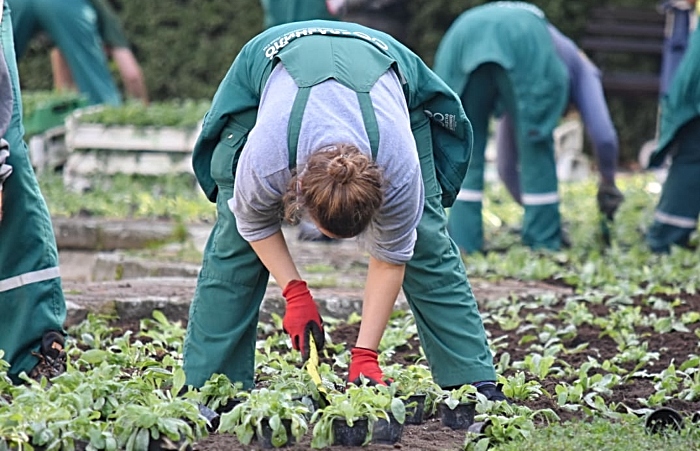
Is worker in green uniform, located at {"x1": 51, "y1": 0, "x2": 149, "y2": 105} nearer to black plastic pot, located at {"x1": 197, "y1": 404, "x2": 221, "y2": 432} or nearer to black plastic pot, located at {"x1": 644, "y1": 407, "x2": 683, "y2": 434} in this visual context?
black plastic pot, located at {"x1": 197, "y1": 404, "x2": 221, "y2": 432}

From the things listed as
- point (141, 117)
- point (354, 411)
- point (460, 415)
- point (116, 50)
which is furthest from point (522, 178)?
point (116, 50)

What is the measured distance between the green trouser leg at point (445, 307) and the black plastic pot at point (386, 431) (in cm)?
37

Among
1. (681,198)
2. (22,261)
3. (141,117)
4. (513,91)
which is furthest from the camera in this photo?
(141,117)

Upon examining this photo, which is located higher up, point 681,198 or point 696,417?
point 696,417

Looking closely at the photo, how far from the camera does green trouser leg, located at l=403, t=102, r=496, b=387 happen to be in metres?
3.63

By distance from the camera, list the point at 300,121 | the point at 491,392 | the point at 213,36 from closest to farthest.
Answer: the point at 300,121 → the point at 491,392 → the point at 213,36

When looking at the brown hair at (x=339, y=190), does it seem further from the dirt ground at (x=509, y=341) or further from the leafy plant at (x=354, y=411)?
the dirt ground at (x=509, y=341)

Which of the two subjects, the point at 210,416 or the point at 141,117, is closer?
the point at 210,416

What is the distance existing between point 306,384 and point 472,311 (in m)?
0.54

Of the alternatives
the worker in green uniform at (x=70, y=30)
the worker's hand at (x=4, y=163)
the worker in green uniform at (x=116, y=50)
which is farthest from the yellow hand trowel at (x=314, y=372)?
the worker in green uniform at (x=116, y=50)

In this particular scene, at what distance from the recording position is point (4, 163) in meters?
3.79

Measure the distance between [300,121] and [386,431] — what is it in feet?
2.79

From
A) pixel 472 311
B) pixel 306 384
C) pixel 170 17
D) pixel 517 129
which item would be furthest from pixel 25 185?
pixel 170 17

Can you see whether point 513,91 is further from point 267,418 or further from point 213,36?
point 213,36
